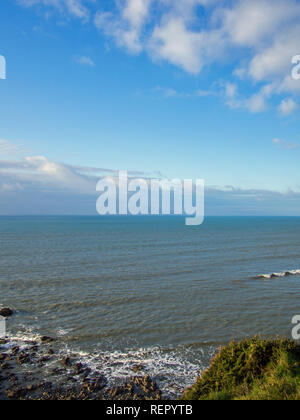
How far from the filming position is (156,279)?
35781 mm

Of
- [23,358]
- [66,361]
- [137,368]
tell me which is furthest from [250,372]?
[23,358]

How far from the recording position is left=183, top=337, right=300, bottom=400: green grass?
973cm

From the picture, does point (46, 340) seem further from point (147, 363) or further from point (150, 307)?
point (150, 307)

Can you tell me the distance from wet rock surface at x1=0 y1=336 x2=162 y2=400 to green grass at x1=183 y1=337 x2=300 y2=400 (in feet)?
11.8

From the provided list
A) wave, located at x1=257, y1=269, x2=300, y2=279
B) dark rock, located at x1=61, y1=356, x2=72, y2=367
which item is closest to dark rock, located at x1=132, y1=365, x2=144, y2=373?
dark rock, located at x1=61, y1=356, x2=72, y2=367

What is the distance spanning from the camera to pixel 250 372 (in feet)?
36.9

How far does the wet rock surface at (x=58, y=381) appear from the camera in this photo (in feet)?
44.7

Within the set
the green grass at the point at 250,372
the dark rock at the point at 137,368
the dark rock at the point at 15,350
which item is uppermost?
the green grass at the point at 250,372

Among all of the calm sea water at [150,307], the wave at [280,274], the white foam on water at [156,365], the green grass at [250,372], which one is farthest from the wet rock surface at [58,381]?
the wave at [280,274]

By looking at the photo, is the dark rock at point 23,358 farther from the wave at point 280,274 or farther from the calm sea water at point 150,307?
the wave at point 280,274

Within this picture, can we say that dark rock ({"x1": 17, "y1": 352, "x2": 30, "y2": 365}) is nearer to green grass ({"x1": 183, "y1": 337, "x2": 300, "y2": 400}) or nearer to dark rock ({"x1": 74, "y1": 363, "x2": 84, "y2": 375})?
dark rock ({"x1": 74, "y1": 363, "x2": 84, "y2": 375})

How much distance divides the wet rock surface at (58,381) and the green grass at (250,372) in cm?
360

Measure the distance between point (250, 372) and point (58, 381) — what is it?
9.80 meters
